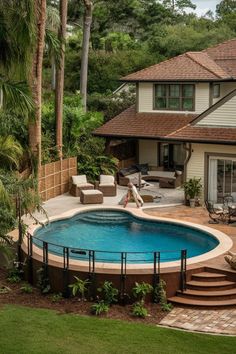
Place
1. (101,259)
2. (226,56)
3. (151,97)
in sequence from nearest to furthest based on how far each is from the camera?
(101,259) → (151,97) → (226,56)

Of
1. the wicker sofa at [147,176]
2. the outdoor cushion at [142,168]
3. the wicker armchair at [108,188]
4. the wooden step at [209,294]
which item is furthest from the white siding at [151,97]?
the wooden step at [209,294]

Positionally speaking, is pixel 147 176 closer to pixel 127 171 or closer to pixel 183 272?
pixel 127 171

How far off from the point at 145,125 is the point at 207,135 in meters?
7.11

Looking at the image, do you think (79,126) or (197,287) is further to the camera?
(79,126)

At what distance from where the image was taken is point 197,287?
1686 cm

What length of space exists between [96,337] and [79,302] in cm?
264

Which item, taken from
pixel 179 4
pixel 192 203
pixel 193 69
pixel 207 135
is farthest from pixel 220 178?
pixel 179 4

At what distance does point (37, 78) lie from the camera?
25.2 m

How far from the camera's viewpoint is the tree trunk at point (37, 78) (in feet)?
79.8

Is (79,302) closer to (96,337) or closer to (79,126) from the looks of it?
(96,337)

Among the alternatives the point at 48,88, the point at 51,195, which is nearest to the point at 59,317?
the point at 51,195

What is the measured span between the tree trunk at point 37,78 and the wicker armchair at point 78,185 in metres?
2.70

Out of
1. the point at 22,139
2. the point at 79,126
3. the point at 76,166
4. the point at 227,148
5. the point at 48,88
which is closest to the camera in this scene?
the point at 227,148

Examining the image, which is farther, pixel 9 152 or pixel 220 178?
pixel 220 178
